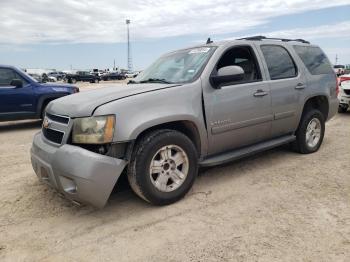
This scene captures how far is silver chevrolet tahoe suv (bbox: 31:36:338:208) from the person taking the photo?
130 inches

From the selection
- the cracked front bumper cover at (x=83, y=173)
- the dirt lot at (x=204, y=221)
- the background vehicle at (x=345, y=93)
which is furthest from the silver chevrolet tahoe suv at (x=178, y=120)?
the background vehicle at (x=345, y=93)

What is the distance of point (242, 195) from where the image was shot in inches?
157

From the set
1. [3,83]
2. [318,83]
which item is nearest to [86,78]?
[3,83]

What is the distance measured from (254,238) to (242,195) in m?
0.98

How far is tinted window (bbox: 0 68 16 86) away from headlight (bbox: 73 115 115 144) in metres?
6.42

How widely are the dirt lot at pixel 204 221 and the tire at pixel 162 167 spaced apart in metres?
0.17

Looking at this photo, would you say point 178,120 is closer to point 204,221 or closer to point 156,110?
point 156,110

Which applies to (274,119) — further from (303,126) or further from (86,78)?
A: (86,78)

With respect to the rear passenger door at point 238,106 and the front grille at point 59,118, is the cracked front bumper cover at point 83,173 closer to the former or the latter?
the front grille at point 59,118

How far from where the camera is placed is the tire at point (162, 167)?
3445mm

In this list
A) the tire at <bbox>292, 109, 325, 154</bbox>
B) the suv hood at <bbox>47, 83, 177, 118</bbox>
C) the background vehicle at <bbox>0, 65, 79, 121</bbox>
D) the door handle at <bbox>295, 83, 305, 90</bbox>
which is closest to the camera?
the suv hood at <bbox>47, 83, 177, 118</bbox>

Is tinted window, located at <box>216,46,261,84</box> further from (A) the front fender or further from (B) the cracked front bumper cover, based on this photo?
(B) the cracked front bumper cover

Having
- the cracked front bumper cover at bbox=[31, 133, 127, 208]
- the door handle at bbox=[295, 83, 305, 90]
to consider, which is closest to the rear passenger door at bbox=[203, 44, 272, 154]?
the door handle at bbox=[295, 83, 305, 90]

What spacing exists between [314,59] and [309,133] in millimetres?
1219
